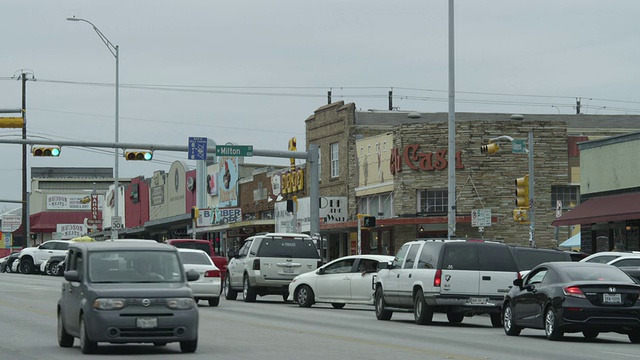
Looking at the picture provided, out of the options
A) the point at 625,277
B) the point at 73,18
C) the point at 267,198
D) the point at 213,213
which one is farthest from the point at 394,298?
the point at 213,213

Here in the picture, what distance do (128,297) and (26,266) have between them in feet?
163

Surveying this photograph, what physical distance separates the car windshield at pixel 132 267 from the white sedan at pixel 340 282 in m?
14.1

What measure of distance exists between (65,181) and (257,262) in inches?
3841

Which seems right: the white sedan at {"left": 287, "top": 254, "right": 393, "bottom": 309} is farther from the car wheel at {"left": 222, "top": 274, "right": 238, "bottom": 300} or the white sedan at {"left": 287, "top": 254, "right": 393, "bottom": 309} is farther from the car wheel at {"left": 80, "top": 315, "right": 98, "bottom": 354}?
the car wheel at {"left": 80, "top": 315, "right": 98, "bottom": 354}

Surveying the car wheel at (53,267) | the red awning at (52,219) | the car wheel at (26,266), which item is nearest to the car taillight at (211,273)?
the car wheel at (53,267)

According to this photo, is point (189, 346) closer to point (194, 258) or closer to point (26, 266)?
point (194, 258)

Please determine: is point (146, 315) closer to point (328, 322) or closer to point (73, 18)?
point (328, 322)

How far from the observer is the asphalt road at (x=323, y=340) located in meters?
17.5

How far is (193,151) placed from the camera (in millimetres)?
42406

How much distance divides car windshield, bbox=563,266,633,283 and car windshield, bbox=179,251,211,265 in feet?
43.2

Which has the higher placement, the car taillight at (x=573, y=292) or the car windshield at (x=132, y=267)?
the car windshield at (x=132, y=267)

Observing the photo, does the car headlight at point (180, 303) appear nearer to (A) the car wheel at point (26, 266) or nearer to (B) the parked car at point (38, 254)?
(B) the parked car at point (38, 254)

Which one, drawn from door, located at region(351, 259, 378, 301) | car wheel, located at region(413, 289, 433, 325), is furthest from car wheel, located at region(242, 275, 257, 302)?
car wheel, located at region(413, 289, 433, 325)

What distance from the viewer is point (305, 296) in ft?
110
